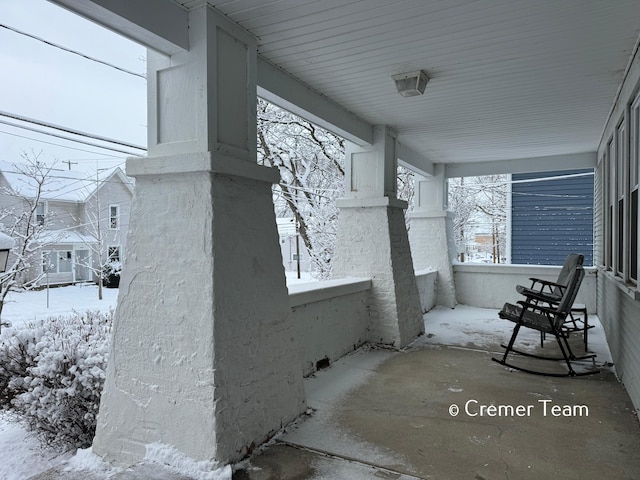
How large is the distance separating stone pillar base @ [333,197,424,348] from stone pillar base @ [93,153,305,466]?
7.28ft

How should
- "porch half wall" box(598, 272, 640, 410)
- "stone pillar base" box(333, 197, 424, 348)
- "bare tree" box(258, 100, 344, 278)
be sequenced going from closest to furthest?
"porch half wall" box(598, 272, 640, 410), "stone pillar base" box(333, 197, 424, 348), "bare tree" box(258, 100, 344, 278)

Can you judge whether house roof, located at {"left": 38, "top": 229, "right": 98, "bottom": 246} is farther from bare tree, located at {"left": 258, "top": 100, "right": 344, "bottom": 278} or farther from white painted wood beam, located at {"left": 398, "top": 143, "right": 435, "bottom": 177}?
white painted wood beam, located at {"left": 398, "top": 143, "right": 435, "bottom": 177}

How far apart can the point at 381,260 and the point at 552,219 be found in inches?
226

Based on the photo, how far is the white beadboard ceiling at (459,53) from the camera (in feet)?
7.51

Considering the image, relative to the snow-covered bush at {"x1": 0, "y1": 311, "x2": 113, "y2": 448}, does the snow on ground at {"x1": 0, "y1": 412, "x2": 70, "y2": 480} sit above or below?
below

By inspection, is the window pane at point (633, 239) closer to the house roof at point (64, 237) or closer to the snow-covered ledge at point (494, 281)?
the snow-covered ledge at point (494, 281)

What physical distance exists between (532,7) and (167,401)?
9.26ft

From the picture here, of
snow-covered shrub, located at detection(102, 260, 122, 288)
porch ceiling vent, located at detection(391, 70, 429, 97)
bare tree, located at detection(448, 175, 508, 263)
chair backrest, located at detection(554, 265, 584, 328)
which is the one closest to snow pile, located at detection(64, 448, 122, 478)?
porch ceiling vent, located at detection(391, 70, 429, 97)

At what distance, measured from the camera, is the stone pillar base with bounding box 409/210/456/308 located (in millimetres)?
6859

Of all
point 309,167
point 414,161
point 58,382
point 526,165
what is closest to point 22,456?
point 58,382

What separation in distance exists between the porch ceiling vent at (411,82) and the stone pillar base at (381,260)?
1.44 metres

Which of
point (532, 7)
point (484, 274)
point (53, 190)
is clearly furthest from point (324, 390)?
point (53, 190)

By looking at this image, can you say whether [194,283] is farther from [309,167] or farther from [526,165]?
[309,167]

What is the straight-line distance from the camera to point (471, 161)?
6.83 meters
